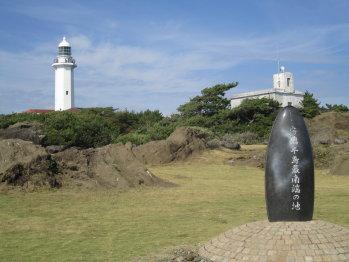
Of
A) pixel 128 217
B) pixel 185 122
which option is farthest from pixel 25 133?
pixel 128 217

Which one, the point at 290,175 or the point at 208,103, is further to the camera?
the point at 208,103

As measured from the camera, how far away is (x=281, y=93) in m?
56.2

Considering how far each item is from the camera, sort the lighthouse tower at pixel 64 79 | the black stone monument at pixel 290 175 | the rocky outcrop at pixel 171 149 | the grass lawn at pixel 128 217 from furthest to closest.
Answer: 1. the lighthouse tower at pixel 64 79
2. the rocky outcrop at pixel 171 149
3. the grass lawn at pixel 128 217
4. the black stone monument at pixel 290 175

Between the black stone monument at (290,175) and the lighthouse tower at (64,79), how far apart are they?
6204 centimetres

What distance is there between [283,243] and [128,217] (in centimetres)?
682

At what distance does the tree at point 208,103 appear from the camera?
50.1 metres

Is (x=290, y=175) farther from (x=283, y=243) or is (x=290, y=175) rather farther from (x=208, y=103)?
(x=208, y=103)

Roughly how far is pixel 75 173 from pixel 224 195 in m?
5.73

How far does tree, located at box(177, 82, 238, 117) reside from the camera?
5012cm

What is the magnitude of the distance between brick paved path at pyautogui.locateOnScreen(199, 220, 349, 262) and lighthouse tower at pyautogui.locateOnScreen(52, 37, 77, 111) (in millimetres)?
62294

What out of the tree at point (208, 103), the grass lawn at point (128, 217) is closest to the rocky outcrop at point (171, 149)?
the grass lawn at point (128, 217)

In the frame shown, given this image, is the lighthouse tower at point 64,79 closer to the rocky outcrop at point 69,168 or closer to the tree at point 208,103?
the tree at point 208,103

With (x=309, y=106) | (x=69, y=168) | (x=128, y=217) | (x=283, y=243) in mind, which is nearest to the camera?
(x=283, y=243)

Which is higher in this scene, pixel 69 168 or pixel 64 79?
pixel 64 79
